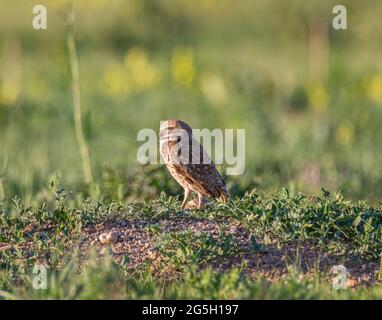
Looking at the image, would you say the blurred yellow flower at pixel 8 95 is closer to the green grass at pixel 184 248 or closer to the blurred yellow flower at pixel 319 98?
the blurred yellow flower at pixel 319 98

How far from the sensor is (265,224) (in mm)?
6023

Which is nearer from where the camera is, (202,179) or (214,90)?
(202,179)

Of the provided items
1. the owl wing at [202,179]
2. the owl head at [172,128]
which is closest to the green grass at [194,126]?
the owl wing at [202,179]

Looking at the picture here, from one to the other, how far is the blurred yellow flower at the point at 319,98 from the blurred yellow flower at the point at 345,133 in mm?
331

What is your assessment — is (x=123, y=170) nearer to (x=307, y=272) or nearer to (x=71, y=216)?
(x=71, y=216)

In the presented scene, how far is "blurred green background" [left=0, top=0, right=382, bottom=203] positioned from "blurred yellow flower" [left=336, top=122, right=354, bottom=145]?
2cm

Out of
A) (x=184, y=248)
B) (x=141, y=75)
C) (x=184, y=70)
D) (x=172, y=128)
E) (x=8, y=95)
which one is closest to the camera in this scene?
(x=184, y=248)

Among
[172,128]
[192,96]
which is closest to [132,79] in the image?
[192,96]

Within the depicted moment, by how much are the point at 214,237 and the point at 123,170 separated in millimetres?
2176

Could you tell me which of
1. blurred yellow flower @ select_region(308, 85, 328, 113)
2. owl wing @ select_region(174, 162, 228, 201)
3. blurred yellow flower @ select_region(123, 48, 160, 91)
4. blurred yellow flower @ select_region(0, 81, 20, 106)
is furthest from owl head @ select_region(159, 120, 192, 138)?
blurred yellow flower @ select_region(123, 48, 160, 91)

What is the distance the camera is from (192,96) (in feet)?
42.6

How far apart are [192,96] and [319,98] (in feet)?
6.65

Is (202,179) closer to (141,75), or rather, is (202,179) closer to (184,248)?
(184,248)

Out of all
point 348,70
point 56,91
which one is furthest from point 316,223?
point 348,70
